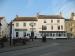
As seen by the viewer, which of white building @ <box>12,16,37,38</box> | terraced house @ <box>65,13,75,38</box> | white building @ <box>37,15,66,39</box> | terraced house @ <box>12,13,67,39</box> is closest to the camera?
white building @ <box>12,16,37,38</box>

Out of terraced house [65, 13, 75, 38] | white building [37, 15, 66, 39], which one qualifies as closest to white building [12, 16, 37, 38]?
white building [37, 15, 66, 39]

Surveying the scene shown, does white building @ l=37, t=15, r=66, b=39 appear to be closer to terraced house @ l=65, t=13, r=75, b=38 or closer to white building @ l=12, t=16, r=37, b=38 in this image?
white building @ l=12, t=16, r=37, b=38

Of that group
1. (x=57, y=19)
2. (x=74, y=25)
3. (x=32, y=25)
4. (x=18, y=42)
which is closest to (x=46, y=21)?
(x=57, y=19)

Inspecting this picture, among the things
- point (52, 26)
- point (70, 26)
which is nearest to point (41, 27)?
point (52, 26)

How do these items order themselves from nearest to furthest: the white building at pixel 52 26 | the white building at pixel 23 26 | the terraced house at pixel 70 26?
the white building at pixel 23 26, the white building at pixel 52 26, the terraced house at pixel 70 26

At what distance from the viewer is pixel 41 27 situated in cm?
11212

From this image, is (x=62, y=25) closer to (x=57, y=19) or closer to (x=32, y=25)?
(x=57, y=19)

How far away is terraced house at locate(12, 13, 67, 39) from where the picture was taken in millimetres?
111250

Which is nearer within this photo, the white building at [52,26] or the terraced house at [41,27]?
the terraced house at [41,27]

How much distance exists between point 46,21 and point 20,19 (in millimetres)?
11135

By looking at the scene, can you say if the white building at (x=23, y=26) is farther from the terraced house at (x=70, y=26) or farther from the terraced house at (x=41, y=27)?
the terraced house at (x=70, y=26)

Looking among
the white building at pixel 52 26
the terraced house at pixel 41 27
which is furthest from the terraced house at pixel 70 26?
the terraced house at pixel 41 27

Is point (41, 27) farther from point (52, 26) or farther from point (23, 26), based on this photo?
point (23, 26)

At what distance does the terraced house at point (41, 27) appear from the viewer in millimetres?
111250
